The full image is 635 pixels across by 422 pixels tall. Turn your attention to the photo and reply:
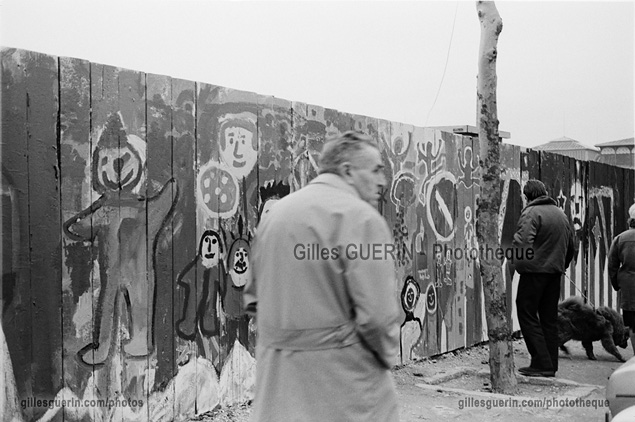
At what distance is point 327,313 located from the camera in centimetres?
318

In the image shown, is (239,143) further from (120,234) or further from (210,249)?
(120,234)

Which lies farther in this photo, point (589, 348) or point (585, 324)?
point (589, 348)

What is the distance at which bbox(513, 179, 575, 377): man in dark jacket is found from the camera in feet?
26.2

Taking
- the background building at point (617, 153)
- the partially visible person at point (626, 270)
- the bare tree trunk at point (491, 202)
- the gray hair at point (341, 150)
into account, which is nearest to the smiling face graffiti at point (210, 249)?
the gray hair at point (341, 150)

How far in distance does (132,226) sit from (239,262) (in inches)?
45.3

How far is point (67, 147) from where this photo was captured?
4.80m

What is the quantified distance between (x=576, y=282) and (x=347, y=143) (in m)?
9.27

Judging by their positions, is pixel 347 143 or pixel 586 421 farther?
pixel 586 421

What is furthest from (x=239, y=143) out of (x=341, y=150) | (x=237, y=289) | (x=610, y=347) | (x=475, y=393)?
(x=610, y=347)

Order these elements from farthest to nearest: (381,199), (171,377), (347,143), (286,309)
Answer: (381,199) → (171,377) → (347,143) → (286,309)

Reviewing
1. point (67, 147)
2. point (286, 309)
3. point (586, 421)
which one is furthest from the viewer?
point (586, 421)

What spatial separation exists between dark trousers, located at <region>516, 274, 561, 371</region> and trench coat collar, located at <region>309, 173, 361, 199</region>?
16.9 ft

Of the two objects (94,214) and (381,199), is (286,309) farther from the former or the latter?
(381,199)

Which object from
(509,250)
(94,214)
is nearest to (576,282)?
(509,250)
